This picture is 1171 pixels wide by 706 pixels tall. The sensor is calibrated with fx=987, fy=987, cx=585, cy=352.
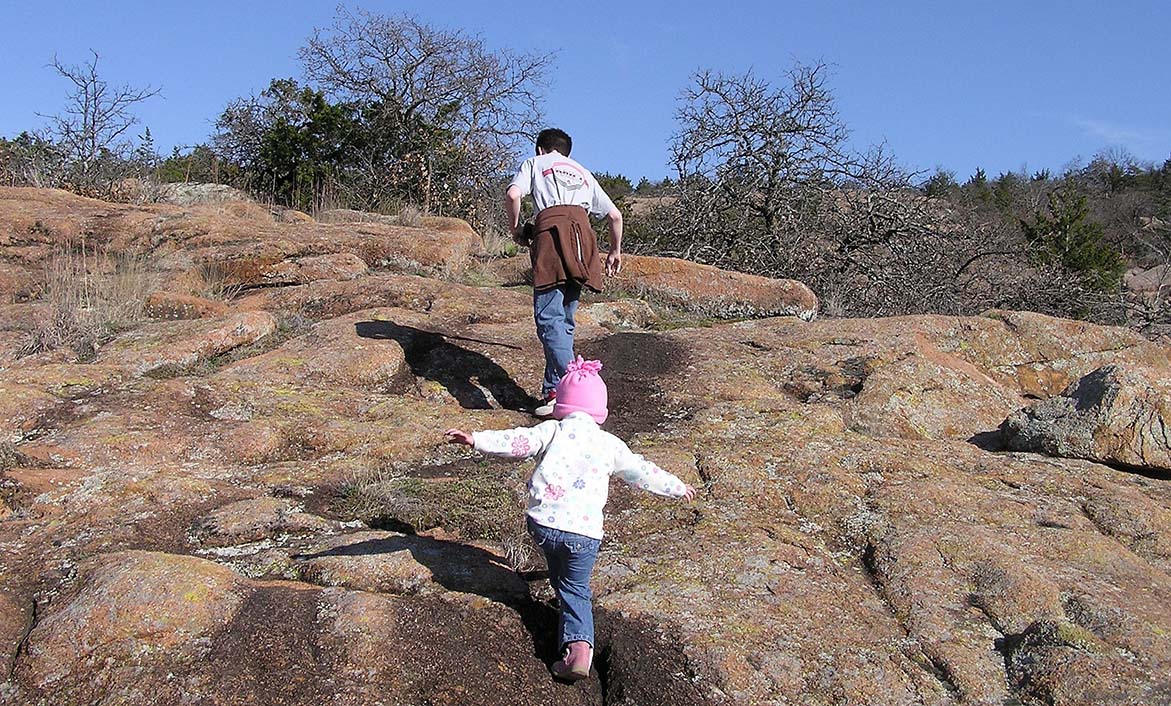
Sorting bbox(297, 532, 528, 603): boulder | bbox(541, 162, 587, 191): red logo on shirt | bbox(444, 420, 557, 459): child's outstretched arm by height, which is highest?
bbox(541, 162, 587, 191): red logo on shirt

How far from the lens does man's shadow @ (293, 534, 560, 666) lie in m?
3.31

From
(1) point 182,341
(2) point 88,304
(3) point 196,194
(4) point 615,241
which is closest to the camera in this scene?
(4) point 615,241

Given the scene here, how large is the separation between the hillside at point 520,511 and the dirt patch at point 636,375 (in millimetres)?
25

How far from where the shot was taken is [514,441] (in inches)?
134

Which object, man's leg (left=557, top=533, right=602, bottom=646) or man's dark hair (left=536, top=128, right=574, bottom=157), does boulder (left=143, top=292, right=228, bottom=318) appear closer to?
man's dark hair (left=536, top=128, right=574, bottom=157)

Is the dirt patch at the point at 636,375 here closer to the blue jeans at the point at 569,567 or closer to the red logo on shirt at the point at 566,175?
the red logo on shirt at the point at 566,175

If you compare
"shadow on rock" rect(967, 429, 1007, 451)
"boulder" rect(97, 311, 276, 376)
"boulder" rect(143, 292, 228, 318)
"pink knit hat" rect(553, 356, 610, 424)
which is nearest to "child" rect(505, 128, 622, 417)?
"pink knit hat" rect(553, 356, 610, 424)

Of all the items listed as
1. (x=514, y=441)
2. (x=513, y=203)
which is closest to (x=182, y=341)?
(x=513, y=203)

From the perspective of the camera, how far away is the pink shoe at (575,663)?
300 cm

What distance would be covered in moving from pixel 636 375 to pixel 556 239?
3.76 feet

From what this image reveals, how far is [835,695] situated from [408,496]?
1.94 metres

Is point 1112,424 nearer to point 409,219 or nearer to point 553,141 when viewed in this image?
point 553,141

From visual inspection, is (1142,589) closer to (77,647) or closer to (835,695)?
(835,695)

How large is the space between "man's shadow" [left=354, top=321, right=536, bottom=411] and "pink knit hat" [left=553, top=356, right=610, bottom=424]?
224cm
